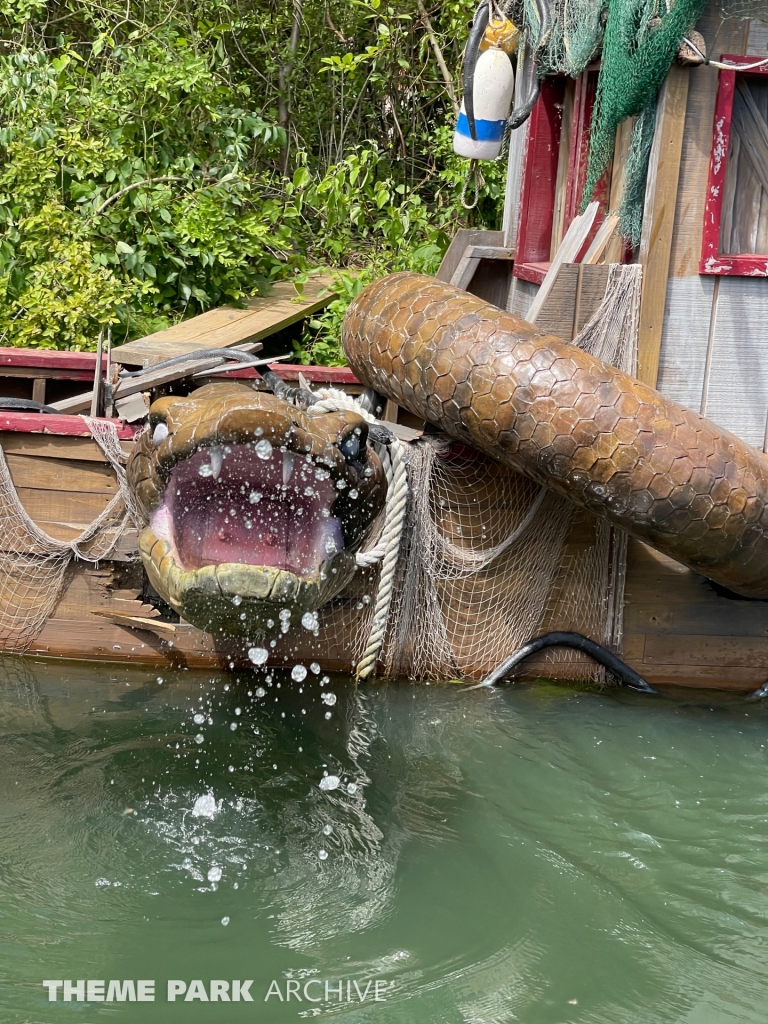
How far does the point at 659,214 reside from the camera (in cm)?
451

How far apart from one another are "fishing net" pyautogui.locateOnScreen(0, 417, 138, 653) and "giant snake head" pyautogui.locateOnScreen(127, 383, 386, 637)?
2.36 feet

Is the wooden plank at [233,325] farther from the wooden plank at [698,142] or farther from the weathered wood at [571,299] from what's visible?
the wooden plank at [698,142]

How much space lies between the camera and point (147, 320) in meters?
7.10

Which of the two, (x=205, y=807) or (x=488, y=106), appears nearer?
(x=205, y=807)

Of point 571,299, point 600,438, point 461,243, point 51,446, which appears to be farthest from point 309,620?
point 461,243

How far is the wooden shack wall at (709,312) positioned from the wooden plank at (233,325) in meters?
2.45

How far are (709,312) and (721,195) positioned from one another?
1.54 feet

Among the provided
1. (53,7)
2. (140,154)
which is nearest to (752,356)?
(140,154)

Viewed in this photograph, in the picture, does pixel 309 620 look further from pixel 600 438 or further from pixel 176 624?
pixel 600 438

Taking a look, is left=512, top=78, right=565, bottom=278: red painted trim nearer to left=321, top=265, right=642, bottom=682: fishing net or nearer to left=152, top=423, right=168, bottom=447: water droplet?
left=321, top=265, right=642, bottom=682: fishing net

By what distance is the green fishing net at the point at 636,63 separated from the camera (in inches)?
169

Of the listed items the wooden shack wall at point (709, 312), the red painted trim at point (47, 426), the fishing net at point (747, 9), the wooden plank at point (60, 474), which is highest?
the fishing net at point (747, 9)

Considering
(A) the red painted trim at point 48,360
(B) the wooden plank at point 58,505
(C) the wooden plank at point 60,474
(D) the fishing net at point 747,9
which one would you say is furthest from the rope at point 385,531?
(D) the fishing net at point 747,9

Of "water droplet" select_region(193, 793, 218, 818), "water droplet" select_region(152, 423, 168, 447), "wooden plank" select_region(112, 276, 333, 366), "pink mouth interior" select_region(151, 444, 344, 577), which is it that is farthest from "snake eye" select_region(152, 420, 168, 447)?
A: "wooden plank" select_region(112, 276, 333, 366)
